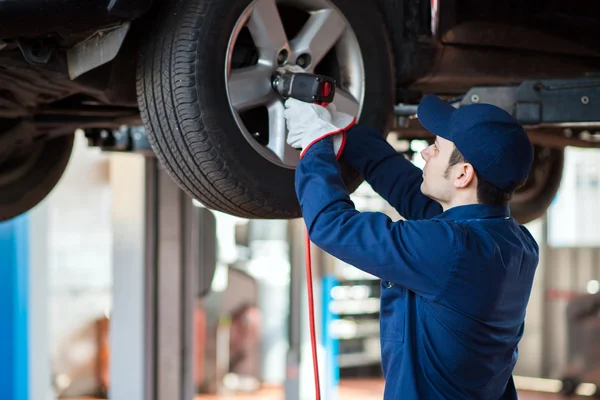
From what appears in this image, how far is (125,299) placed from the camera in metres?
4.75

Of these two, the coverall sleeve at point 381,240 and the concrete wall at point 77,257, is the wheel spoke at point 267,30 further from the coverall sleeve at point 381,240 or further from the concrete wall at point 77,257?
the concrete wall at point 77,257

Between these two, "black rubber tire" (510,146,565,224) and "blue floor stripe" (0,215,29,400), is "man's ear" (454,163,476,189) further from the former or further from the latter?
"blue floor stripe" (0,215,29,400)

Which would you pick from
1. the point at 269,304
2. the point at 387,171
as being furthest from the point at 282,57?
the point at 269,304

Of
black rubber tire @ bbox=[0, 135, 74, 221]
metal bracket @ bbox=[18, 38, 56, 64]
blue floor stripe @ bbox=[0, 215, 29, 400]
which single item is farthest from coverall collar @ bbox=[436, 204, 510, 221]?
blue floor stripe @ bbox=[0, 215, 29, 400]

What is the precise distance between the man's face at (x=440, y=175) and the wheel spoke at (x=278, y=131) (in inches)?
12.8

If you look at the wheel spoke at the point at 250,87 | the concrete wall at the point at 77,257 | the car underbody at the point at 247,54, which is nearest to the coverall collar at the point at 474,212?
the car underbody at the point at 247,54

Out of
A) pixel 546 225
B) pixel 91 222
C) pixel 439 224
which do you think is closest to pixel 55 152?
pixel 439 224

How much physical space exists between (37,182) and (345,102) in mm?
1595

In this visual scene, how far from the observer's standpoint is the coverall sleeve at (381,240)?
1.74 meters

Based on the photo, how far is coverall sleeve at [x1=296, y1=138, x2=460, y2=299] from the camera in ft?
5.71

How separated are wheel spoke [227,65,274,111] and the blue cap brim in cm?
34

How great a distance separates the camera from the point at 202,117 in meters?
1.91

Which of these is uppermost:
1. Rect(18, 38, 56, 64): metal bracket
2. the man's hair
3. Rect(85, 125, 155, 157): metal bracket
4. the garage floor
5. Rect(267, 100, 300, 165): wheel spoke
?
Rect(18, 38, 56, 64): metal bracket

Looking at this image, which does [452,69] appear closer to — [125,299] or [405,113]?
[405,113]
